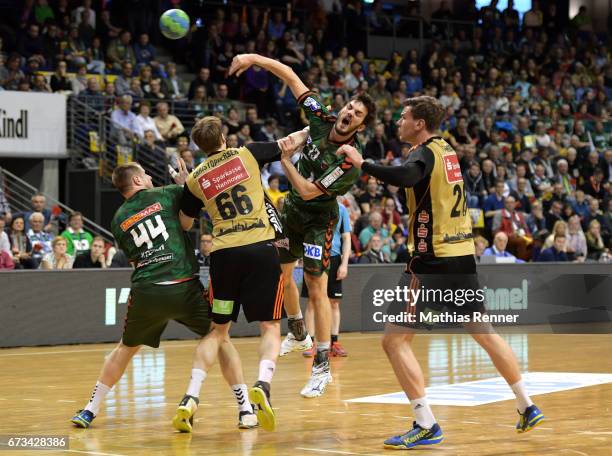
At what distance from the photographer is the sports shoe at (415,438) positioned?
25.6 feet

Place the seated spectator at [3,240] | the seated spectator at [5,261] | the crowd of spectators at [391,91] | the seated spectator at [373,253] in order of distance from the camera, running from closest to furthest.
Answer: the seated spectator at [5,261], the seated spectator at [3,240], the seated spectator at [373,253], the crowd of spectators at [391,91]

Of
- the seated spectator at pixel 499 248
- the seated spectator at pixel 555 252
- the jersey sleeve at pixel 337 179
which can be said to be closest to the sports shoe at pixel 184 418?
the jersey sleeve at pixel 337 179

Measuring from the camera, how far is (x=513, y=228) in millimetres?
23609

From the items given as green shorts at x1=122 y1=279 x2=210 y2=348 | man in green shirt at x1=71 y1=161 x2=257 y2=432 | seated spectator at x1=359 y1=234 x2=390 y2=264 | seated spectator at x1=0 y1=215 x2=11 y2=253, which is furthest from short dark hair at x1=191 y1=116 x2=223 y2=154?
seated spectator at x1=359 y1=234 x2=390 y2=264

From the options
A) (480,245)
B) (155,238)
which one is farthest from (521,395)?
(480,245)

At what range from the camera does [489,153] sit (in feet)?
87.1

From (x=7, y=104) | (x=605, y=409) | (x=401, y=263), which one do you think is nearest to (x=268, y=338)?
(x=605, y=409)

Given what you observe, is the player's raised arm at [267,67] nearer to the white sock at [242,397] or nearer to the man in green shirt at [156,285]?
the man in green shirt at [156,285]

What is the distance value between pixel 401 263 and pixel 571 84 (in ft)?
45.2

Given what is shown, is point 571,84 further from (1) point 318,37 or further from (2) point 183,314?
(2) point 183,314

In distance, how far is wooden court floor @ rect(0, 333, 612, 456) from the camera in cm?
791

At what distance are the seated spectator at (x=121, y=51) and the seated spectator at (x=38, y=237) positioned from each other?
601 cm

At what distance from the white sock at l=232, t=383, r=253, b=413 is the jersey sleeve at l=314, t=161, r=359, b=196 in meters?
1.60

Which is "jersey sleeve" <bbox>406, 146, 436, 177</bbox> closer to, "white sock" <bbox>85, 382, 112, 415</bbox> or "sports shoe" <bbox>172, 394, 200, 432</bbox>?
"sports shoe" <bbox>172, 394, 200, 432</bbox>
